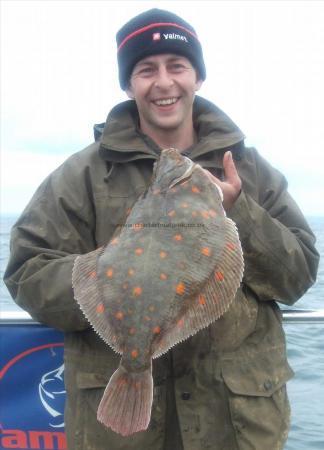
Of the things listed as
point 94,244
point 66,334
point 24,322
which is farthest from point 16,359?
point 94,244

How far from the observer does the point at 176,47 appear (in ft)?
10.7

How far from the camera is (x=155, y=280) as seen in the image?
243 centimetres

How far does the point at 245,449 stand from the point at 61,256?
4.31ft

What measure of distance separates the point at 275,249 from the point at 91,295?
931 millimetres

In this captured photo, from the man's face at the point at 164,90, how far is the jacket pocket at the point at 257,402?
1392mm

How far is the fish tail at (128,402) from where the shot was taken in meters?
2.39

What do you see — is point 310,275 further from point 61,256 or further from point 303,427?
point 303,427

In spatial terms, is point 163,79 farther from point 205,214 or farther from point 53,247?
point 53,247

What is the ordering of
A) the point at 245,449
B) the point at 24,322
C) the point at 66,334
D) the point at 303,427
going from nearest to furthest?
the point at 245,449 → the point at 66,334 → the point at 24,322 → the point at 303,427

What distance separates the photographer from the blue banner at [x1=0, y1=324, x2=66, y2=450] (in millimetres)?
3697

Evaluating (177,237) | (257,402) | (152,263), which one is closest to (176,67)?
(177,237)

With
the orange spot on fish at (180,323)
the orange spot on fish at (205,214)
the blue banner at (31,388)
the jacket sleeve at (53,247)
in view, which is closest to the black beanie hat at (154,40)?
the jacket sleeve at (53,247)

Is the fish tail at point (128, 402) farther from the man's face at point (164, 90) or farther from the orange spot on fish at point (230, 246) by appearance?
the man's face at point (164, 90)

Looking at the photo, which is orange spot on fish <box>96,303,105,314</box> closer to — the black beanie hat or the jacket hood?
the jacket hood
